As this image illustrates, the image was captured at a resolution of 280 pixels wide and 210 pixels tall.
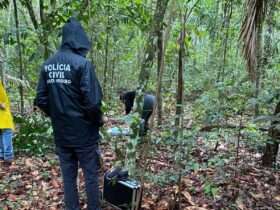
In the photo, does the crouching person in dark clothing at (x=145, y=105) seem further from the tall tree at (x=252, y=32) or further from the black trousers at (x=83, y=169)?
the tall tree at (x=252, y=32)

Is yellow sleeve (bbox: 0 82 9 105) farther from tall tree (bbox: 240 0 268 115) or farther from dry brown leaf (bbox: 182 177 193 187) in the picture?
tall tree (bbox: 240 0 268 115)

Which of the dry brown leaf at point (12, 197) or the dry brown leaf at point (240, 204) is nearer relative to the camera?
the dry brown leaf at point (240, 204)

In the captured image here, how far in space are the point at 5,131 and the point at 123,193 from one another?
2.90 meters

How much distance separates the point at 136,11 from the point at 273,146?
3.06 meters

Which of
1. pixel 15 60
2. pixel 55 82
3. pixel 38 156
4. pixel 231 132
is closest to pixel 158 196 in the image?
pixel 231 132

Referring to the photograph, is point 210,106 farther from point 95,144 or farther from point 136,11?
point 136,11

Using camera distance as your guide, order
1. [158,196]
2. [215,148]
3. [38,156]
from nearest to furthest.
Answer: [158,196] → [215,148] → [38,156]

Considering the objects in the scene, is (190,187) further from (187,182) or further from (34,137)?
(34,137)

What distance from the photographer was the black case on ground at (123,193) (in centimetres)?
322

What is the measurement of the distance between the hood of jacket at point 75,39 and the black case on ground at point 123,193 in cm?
125

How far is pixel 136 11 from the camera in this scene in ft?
19.5

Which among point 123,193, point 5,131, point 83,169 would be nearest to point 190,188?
point 123,193

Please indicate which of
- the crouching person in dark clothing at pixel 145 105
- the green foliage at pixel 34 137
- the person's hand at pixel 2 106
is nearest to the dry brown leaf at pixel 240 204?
the crouching person in dark clothing at pixel 145 105

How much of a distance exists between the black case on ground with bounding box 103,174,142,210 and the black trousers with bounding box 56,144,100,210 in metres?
0.12
